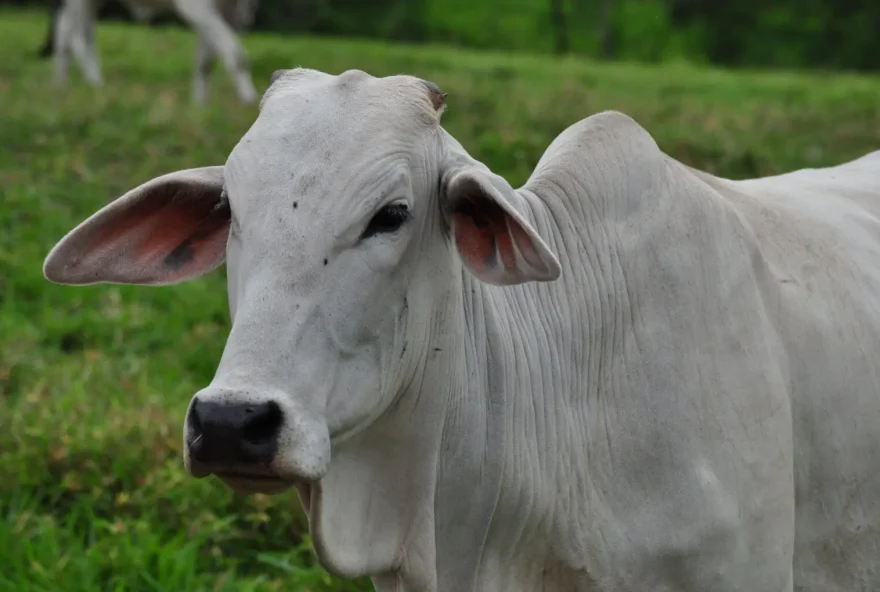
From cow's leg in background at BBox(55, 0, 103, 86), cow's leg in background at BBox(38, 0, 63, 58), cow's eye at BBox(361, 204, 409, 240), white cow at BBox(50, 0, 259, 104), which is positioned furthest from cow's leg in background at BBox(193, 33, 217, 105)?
cow's eye at BBox(361, 204, 409, 240)

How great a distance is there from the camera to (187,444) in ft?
6.40

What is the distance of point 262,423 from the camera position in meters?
1.91

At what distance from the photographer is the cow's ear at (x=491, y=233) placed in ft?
7.04

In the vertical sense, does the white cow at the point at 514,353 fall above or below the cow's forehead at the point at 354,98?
below

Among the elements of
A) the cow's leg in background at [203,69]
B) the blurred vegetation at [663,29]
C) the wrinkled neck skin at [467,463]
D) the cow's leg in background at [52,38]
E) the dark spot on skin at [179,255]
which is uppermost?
the dark spot on skin at [179,255]

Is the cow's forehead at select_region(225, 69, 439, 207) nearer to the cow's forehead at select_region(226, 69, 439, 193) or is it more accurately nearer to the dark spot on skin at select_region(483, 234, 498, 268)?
the cow's forehead at select_region(226, 69, 439, 193)

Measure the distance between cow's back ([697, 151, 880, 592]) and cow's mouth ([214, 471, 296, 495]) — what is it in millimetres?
1166

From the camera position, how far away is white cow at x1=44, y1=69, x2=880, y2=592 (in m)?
2.05

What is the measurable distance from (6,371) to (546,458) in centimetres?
307

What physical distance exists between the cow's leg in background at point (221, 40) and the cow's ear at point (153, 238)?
761 centimetres

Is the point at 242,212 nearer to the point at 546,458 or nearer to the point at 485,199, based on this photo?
the point at 485,199

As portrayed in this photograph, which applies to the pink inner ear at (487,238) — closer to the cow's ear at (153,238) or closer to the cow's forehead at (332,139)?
the cow's forehead at (332,139)

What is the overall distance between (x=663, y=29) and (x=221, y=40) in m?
16.0

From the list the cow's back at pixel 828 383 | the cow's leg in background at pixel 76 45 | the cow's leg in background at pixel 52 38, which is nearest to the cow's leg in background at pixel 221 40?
the cow's leg in background at pixel 76 45
